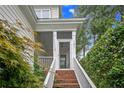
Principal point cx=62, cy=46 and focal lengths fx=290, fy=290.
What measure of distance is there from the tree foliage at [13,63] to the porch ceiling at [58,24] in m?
6.45

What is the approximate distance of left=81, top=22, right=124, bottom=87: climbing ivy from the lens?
5.70 m

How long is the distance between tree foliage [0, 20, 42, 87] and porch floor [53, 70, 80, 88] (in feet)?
13.8

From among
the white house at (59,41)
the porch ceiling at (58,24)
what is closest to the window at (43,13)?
the white house at (59,41)

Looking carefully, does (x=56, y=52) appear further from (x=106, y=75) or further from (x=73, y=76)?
(x=106, y=75)

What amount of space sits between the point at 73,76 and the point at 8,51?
6.16 m

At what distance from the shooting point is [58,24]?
11.1 metres

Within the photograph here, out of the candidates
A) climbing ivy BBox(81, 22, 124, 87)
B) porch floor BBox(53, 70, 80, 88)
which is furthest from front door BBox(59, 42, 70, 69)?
climbing ivy BBox(81, 22, 124, 87)

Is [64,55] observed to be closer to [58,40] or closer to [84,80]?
[58,40]

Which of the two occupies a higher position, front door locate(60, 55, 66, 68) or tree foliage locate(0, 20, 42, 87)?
tree foliage locate(0, 20, 42, 87)

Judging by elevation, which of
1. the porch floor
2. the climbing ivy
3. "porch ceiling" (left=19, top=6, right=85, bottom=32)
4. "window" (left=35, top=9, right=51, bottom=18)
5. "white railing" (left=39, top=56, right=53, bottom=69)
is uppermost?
"window" (left=35, top=9, right=51, bottom=18)

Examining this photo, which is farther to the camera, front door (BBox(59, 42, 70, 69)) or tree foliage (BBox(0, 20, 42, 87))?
front door (BBox(59, 42, 70, 69))

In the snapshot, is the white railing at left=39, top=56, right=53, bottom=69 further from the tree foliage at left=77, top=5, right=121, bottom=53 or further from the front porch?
the tree foliage at left=77, top=5, right=121, bottom=53

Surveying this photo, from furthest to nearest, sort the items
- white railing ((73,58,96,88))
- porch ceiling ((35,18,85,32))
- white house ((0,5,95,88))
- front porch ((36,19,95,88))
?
porch ceiling ((35,18,85,32)) < front porch ((36,19,95,88)) < white house ((0,5,95,88)) < white railing ((73,58,96,88))
